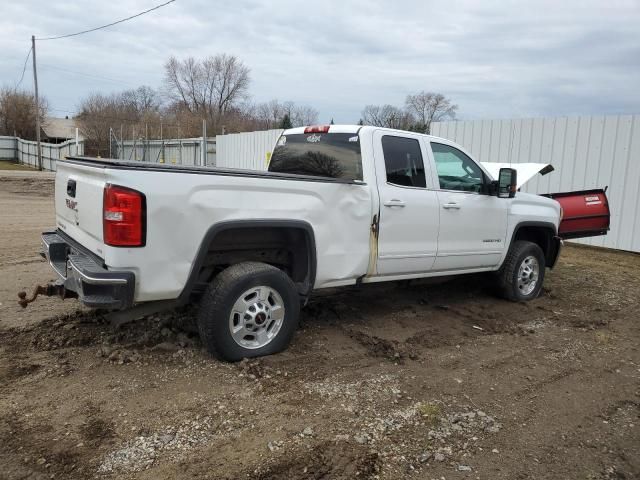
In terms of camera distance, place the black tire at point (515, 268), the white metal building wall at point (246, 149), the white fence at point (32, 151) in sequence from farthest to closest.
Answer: the white fence at point (32, 151), the white metal building wall at point (246, 149), the black tire at point (515, 268)

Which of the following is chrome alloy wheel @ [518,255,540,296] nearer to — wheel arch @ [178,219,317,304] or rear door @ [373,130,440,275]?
rear door @ [373,130,440,275]

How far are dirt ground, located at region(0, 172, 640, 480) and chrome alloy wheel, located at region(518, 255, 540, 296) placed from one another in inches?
26.6

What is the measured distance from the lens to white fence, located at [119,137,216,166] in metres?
23.5

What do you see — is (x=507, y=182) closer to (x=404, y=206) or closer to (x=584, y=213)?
(x=404, y=206)

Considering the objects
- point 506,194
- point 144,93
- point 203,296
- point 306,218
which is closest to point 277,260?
point 306,218

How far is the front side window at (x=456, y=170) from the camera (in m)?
5.66

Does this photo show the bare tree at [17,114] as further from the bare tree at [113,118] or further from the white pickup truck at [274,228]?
the white pickup truck at [274,228]

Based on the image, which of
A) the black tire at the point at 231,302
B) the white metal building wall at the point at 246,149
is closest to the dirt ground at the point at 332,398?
the black tire at the point at 231,302

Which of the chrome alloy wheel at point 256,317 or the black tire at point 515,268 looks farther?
the black tire at point 515,268

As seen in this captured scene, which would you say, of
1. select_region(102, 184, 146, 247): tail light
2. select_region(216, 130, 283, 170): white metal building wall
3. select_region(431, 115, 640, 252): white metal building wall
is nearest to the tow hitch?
select_region(102, 184, 146, 247): tail light

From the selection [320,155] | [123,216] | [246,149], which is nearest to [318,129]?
[320,155]

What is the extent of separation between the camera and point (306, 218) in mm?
4395

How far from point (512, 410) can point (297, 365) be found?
5.39 feet

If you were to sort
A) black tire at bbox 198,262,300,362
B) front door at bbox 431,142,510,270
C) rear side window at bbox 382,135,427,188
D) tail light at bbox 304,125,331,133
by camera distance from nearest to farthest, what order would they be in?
1. black tire at bbox 198,262,300,362
2. rear side window at bbox 382,135,427,188
3. tail light at bbox 304,125,331,133
4. front door at bbox 431,142,510,270
